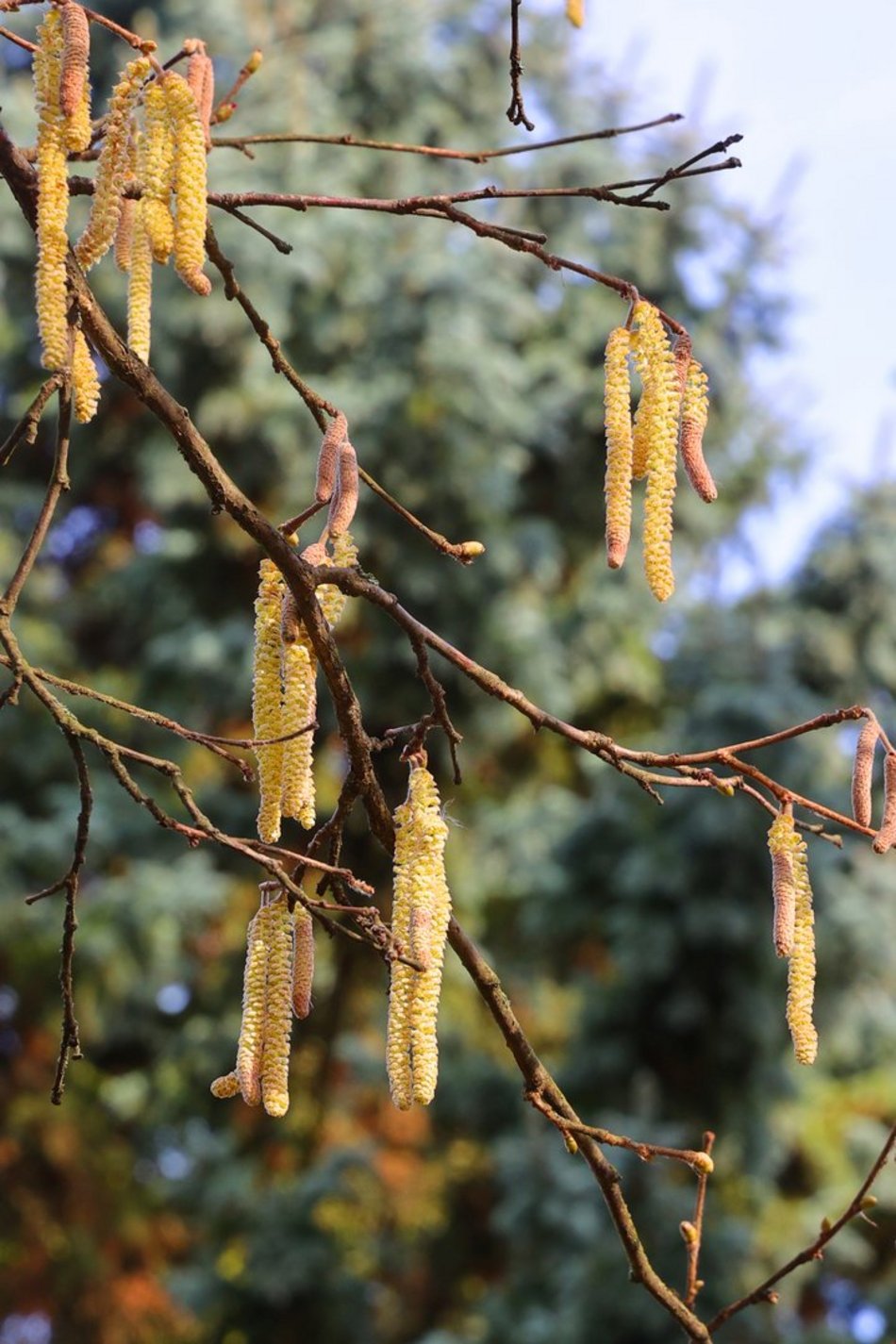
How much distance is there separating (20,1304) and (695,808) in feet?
14.4

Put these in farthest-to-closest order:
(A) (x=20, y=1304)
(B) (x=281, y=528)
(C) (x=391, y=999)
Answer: (A) (x=20, y=1304)
(B) (x=281, y=528)
(C) (x=391, y=999)

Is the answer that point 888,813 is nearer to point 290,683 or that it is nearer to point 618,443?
point 618,443

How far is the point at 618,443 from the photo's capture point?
1.56 metres

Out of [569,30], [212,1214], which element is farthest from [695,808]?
[569,30]

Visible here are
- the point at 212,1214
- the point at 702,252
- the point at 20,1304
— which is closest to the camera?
the point at 212,1214

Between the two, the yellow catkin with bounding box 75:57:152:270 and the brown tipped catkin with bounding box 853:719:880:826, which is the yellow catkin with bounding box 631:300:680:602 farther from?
the yellow catkin with bounding box 75:57:152:270

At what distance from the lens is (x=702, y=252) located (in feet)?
36.7

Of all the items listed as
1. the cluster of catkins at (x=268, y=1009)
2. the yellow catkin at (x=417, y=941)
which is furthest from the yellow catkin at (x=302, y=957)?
the yellow catkin at (x=417, y=941)

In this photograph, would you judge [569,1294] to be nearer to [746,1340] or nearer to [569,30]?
[746,1340]

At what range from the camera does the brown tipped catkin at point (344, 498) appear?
5.23 ft

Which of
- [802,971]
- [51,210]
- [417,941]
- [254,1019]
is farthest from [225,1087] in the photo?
[51,210]

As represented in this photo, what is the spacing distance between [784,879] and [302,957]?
1.41 ft

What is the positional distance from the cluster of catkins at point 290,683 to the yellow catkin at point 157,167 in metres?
0.22

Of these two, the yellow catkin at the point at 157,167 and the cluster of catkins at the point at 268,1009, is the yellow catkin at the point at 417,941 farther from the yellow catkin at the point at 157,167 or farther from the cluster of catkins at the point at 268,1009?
the yellow catkin at the point at 157,167
